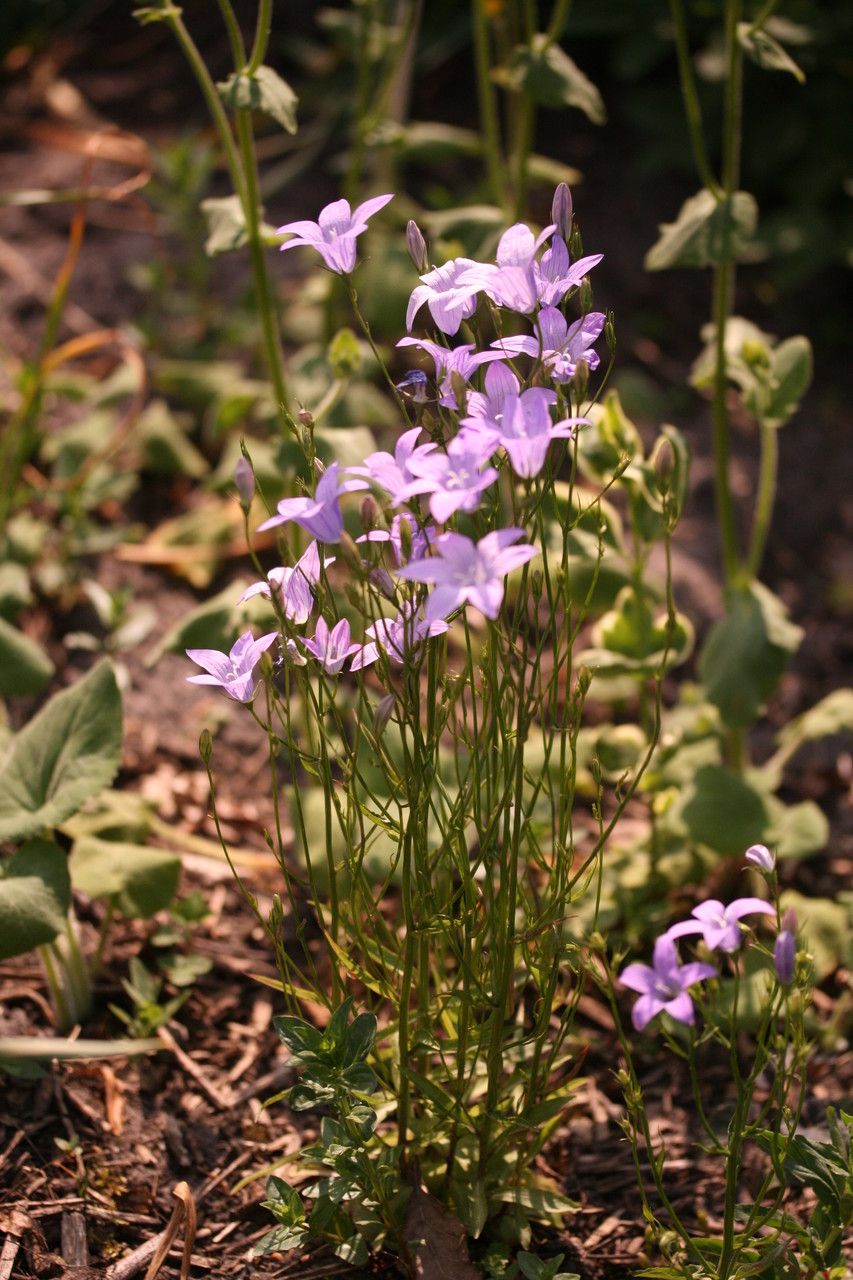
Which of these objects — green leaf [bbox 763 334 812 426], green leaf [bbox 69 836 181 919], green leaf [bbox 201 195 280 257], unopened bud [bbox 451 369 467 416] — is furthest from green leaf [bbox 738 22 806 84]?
green leaf [bbox 69 836 181 919]

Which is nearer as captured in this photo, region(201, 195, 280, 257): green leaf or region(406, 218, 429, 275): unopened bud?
region(406, 218, 429, 275): unopened bud

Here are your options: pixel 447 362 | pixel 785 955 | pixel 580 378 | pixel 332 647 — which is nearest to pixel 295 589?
pixel 332 647

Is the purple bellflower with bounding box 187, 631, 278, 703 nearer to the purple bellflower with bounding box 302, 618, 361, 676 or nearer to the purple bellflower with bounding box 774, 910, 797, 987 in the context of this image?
the purple bellflower with bounding box 302, 618, 361, 676

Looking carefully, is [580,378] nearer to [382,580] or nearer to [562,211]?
[562,211]

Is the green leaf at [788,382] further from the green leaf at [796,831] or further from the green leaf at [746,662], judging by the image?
the green leaf at [796,831]

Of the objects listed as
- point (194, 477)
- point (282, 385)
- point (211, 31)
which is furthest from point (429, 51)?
point (282, 385)

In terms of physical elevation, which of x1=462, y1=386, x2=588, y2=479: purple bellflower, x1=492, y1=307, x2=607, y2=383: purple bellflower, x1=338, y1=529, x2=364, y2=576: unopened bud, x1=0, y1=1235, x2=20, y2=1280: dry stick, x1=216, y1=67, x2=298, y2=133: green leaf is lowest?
x1=0, y1=1235, x2=20, y2=1280: dry stick

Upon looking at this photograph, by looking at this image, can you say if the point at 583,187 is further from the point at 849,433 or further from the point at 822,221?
the point at 849,433
